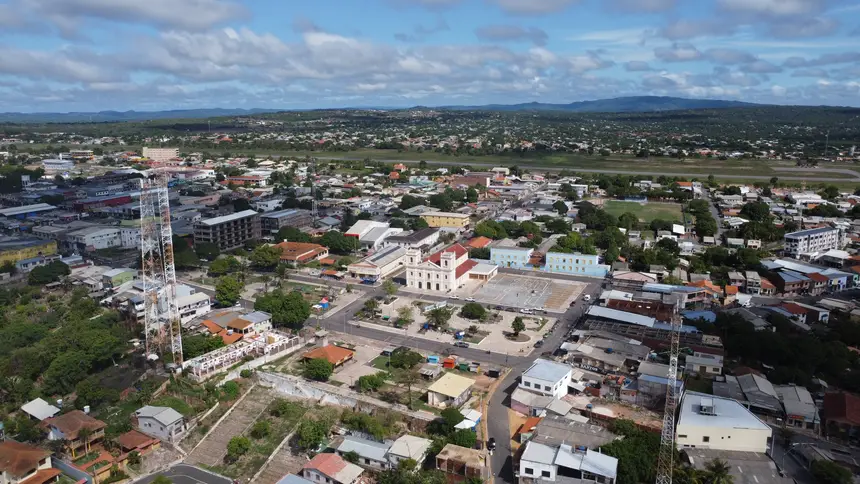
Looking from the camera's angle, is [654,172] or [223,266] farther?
[654,172]

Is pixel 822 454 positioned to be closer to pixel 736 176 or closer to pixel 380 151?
pixel 736 176

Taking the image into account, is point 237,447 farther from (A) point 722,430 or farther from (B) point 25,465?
(A) point 722,430

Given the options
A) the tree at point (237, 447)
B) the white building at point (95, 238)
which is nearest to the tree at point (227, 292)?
the tree at point (237, 447)

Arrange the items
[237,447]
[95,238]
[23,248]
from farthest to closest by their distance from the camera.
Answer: [95,238]
[23,248]
[237,447]

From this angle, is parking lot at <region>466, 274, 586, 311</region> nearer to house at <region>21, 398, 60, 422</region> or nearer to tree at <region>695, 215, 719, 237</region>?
tree at <region>695, 215, 719, 237</region>

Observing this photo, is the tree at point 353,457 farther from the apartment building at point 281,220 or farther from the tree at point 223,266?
the apartment building at point 281,220

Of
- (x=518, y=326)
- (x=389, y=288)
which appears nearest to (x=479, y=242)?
(x=389, y=288)
